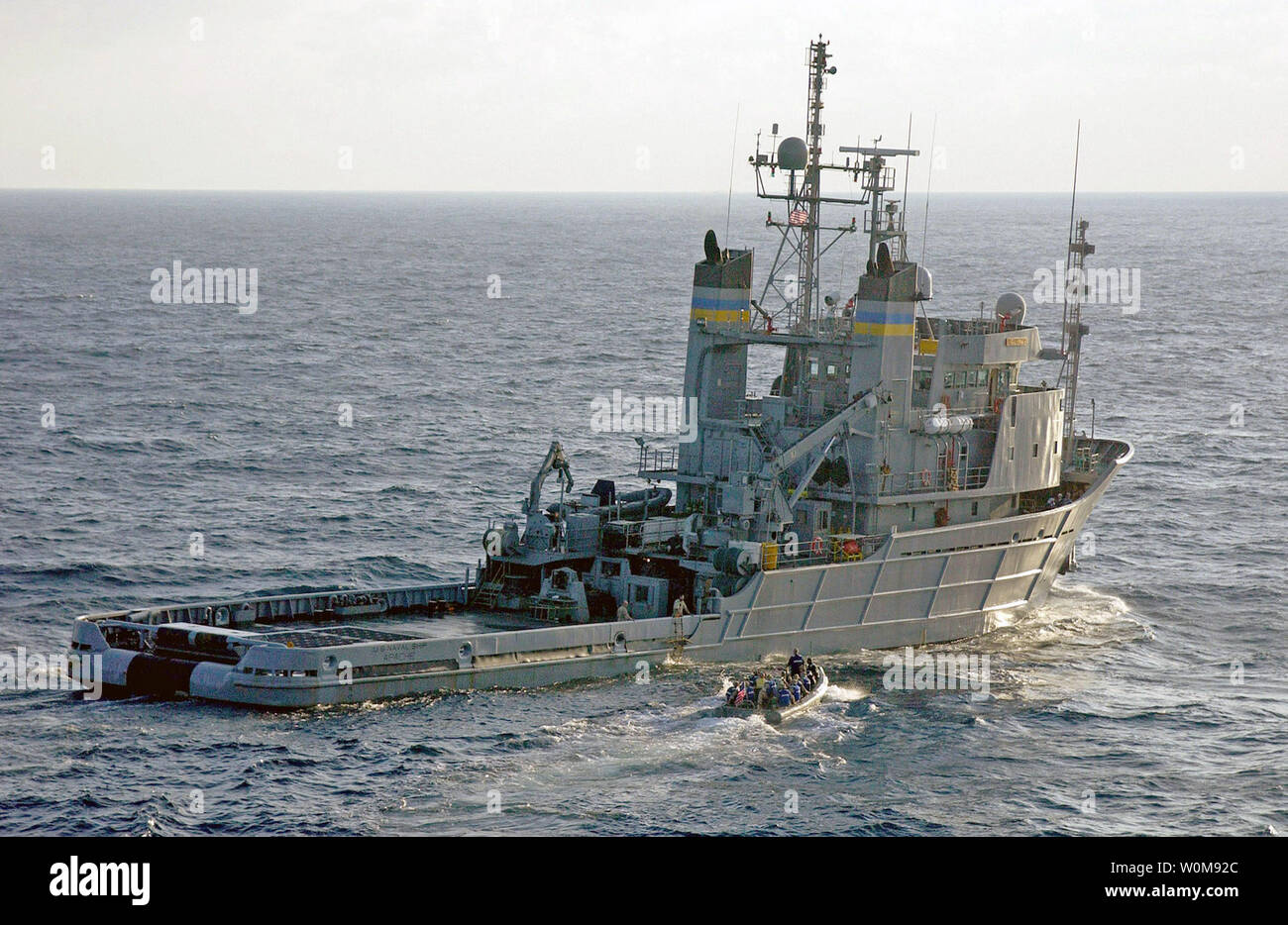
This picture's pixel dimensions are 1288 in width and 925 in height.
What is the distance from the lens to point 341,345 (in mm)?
103500

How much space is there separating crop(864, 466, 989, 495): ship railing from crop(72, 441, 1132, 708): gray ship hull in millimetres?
1204

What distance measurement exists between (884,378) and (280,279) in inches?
4611

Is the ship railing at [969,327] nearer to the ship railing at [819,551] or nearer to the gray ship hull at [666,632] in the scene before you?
the gray ship hull at [666,632]

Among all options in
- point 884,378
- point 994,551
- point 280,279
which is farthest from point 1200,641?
point 280,279

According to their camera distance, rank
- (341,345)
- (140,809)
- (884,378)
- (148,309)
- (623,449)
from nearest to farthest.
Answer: (140,809) < (884,378) < (623,449) < (341,345) < (148,309)

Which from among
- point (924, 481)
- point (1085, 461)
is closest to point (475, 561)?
point (924, 481)

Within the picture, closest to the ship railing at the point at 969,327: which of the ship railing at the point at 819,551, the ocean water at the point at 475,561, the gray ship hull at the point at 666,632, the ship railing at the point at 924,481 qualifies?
the ship railing at the point at 924,481

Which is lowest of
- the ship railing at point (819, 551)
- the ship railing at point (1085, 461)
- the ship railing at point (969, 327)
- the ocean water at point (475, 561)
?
the ocean water at point (475, 561)

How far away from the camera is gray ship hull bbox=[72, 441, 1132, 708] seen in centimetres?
3459

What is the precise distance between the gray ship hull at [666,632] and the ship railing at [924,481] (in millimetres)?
1204

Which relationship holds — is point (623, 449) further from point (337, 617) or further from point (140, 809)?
point (140, 809)

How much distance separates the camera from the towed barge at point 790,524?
3791 centimetres

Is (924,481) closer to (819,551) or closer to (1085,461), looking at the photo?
(819,551)

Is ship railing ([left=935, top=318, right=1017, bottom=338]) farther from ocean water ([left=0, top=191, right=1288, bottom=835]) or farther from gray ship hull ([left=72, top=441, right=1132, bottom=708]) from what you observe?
ocean water ([left=0, top=191, right=1288, bottom=835])
